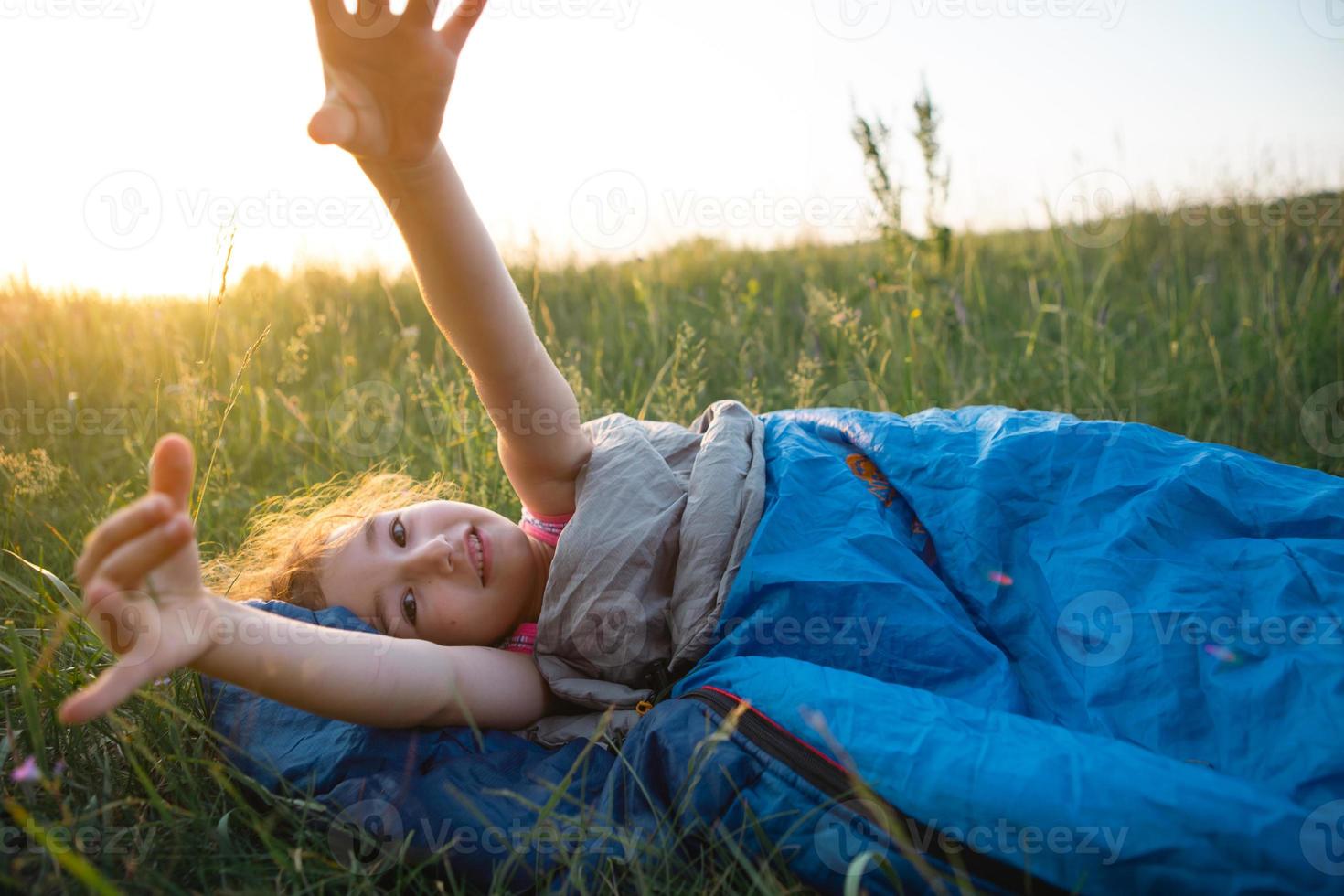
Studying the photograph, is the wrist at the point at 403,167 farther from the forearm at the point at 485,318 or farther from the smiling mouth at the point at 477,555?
the smiling mouth at the point at 477,555

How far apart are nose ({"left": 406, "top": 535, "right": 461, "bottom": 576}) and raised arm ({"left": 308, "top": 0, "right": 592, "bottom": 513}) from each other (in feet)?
0.66

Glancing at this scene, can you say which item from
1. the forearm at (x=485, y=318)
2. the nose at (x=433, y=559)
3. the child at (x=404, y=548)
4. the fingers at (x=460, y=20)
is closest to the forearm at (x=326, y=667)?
the child at (x=404, y=548)

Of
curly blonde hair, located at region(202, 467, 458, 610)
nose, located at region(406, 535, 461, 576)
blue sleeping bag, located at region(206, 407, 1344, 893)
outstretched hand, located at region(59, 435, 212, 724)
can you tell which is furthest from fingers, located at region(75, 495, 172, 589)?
curly blonde hair, located at region(202, 467, 458, 610)

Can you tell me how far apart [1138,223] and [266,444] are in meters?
5.15

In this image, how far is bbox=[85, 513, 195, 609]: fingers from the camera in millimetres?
919

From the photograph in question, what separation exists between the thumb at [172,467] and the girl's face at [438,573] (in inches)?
26.7

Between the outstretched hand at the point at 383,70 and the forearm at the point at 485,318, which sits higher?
the outstretched hand at the point at 383,70

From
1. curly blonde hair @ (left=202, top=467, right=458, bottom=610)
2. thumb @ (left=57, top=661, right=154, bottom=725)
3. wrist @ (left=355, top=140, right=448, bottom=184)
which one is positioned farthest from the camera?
curly blonde hair @ (left=202, top=467, right=458, bottom=610)

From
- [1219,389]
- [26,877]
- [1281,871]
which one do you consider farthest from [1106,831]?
[1219,389]

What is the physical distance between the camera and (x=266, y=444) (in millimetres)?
2912

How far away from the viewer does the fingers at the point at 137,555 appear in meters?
0.92

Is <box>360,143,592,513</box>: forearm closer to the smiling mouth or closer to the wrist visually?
the wrist

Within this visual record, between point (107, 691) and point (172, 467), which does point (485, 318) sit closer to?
point (172, 467)

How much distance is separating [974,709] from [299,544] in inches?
55.7
